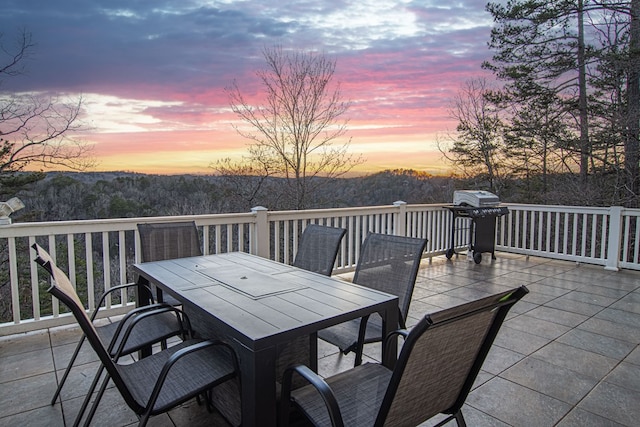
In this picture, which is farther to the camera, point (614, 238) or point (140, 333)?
point (614, 238)

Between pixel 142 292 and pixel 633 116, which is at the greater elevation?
pixel 633 116

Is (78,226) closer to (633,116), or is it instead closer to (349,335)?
(349,335)

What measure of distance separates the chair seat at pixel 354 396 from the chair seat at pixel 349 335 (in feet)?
1.05

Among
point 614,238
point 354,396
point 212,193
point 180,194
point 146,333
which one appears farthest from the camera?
point 212,193

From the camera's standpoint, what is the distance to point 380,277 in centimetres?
270

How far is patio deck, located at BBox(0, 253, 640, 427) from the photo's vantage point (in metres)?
2.25

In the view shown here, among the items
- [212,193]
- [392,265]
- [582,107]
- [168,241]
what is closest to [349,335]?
[392,265]

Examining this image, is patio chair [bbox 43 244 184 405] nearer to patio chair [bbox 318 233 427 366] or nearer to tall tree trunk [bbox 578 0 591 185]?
patio chair [bbox 318 233 427 366]

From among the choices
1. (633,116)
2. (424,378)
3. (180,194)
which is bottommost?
(424,378)

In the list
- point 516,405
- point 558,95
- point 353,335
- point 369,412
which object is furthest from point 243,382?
point 558,95

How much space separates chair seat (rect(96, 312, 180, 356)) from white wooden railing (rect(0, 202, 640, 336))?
1359mm

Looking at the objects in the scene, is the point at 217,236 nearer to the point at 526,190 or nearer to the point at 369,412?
the point at 369,412

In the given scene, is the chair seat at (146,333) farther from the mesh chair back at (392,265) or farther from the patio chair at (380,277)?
the mesh chair back at (392,265)

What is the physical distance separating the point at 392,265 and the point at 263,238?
2283 mm
